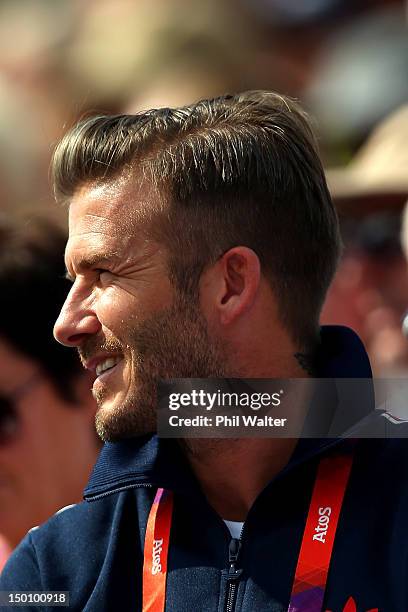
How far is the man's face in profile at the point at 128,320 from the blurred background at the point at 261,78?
196 centimetres

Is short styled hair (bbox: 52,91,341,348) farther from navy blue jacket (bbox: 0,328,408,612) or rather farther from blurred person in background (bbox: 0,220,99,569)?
blurred person in background (bbox: 0,220,99,569)

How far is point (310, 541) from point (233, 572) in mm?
178

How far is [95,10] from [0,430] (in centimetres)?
360

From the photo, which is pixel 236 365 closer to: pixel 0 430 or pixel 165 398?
pixel 165 398

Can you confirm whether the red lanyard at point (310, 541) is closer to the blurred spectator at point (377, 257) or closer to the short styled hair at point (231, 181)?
the short styled hair at point (231, 181)

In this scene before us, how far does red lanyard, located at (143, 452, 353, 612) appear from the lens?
212cm

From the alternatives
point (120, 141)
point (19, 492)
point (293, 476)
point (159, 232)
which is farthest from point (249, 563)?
point (19, 492)

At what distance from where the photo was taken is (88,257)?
238 centimetres

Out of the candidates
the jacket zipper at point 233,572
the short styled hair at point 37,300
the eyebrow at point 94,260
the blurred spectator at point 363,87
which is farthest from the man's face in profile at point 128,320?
the blurred spectator at point 363,87

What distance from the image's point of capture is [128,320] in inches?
91.0

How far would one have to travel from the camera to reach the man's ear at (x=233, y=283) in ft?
7.77

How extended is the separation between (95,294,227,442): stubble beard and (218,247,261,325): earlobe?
0.25ft

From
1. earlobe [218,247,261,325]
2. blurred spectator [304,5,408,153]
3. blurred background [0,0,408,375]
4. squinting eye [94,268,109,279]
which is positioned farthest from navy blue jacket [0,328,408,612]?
blurred spectator [304,5,408,153]

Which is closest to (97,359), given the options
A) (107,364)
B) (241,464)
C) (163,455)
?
(107,364)
